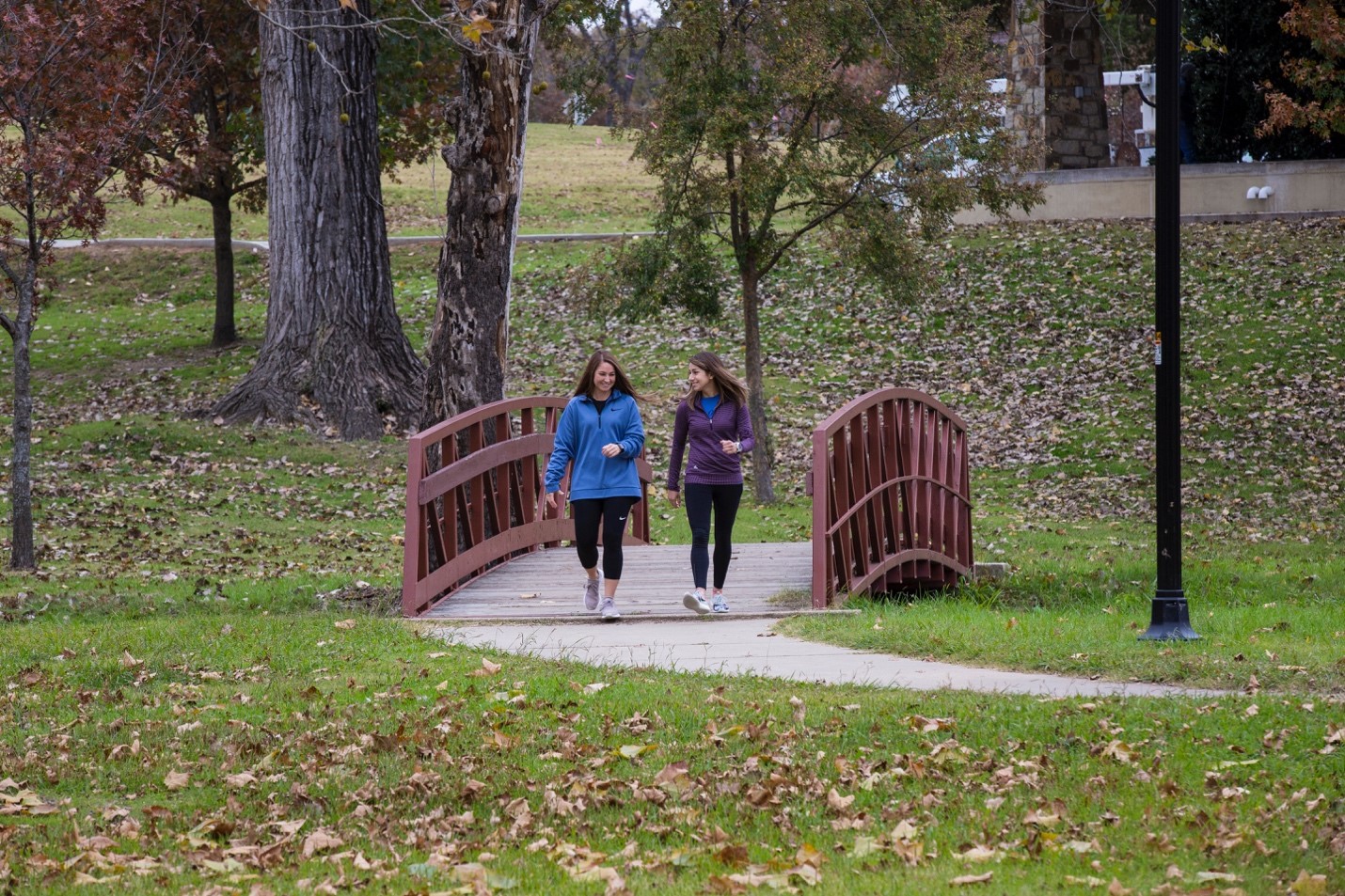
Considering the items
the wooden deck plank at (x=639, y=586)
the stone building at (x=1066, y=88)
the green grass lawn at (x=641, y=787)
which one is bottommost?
the wooden deck plank at (x=639, y=586)

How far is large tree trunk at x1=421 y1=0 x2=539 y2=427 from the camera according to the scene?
1181 cm

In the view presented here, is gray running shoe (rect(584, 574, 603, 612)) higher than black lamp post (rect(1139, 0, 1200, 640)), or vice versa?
black lamp post (rect(1139, 0, 1200, 640))

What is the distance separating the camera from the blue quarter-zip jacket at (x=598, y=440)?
33.8ft

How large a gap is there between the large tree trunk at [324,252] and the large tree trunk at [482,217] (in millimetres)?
8624

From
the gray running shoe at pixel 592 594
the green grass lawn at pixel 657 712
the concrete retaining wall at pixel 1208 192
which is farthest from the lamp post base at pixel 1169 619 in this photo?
the concrete retaining wall at pixel 1208 192

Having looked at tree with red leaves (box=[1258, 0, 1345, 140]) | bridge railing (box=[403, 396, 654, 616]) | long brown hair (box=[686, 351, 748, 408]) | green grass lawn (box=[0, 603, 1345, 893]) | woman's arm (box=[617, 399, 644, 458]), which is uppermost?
tree with red leaves (box=[1258, 0, 1345, 140])

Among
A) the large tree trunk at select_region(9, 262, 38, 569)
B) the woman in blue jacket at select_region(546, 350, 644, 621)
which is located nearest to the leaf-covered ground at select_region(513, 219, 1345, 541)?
the large tree trunk at select_region(9, 262, 38, 569)

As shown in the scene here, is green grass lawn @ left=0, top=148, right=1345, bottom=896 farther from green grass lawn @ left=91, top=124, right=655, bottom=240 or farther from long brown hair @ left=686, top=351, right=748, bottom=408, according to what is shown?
green grass lawn @ left=91, top=124, right=655, bottom=240

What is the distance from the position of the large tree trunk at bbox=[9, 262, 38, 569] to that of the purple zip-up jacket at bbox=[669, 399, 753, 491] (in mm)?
5852

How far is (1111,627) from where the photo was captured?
970cm

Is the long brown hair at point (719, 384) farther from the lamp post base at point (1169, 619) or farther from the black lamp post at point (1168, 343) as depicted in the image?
the lamp post base at point (1169, 619)

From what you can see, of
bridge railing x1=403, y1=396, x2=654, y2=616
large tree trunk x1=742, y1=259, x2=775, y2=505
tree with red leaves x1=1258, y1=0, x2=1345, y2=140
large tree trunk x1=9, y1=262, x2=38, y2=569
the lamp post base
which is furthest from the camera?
large tree trunk x1=742, y1=259, x2=775, y2=505

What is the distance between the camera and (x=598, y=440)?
1029 centimetres

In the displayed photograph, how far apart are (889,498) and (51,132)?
7.94 m
